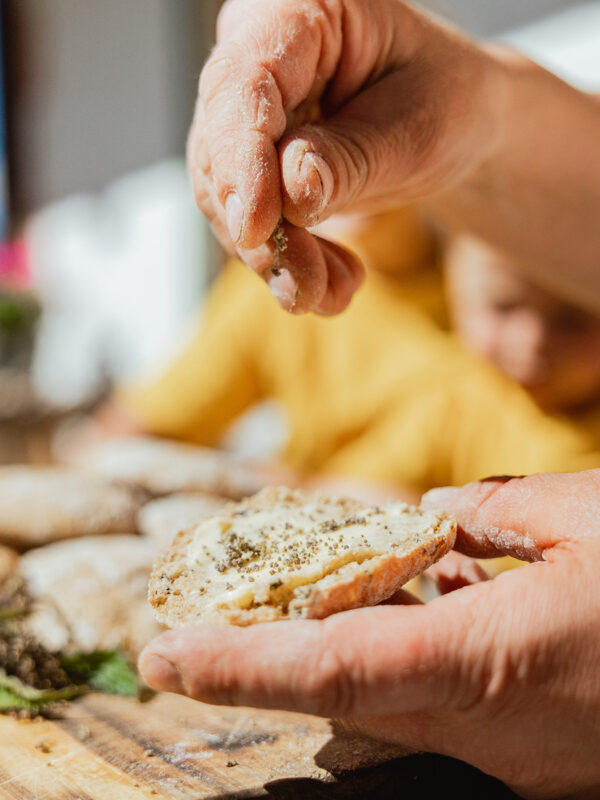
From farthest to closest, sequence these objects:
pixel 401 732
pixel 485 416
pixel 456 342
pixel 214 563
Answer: pixel 456 342 → pixel 485 416 → pixel 214 563 → pixel 401 732

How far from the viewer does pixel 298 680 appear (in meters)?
0.54

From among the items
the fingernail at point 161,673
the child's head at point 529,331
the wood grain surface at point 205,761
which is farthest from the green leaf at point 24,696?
the child's head at point 529,331

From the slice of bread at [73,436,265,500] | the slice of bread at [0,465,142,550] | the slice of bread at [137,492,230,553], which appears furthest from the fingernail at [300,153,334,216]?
the slice of bread at [73,436,265,500]

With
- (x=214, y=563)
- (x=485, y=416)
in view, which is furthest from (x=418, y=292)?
(x=214, y=563)

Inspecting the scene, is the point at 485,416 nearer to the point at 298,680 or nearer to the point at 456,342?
the point at 456,342

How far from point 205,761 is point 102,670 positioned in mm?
240

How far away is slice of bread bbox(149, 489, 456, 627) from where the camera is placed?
2.16 ft

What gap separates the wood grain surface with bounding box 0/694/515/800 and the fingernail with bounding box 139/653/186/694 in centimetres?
17

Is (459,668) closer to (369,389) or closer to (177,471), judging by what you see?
(177,471)

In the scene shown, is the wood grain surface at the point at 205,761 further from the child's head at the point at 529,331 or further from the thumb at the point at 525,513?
the child's head at the point at 529,331

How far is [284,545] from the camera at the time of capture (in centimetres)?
78

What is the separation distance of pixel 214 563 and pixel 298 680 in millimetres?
249

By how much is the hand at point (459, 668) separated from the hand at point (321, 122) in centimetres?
36

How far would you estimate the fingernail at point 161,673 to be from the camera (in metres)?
0.56
